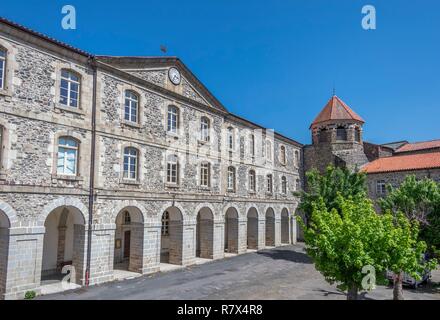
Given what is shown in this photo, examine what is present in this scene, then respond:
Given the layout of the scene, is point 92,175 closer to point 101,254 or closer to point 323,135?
point 101,254

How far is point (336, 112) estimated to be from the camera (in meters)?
36.3

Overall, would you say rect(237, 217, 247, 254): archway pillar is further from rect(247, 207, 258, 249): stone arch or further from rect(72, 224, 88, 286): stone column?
rect(72, 224, 88, 286): stone column

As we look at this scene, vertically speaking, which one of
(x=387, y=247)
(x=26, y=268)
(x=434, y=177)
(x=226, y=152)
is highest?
(x=226, y=152)

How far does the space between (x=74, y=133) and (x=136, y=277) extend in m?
8.16

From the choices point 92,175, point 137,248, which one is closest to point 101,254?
point 137,248

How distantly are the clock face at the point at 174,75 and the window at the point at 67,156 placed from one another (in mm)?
7803

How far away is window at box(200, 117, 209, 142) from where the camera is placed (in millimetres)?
23641

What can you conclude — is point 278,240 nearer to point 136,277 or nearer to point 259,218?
point 259,218

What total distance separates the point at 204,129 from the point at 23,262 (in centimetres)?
1401

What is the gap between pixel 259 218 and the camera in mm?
29109

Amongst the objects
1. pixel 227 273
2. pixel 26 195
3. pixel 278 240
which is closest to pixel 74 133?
pixel 26 195

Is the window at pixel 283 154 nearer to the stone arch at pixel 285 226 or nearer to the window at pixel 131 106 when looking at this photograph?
the stone arch at pixel 285 226

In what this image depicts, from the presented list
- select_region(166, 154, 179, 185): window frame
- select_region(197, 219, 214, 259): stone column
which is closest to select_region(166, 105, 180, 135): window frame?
select_region(166, 154, 179, 185): window frame
